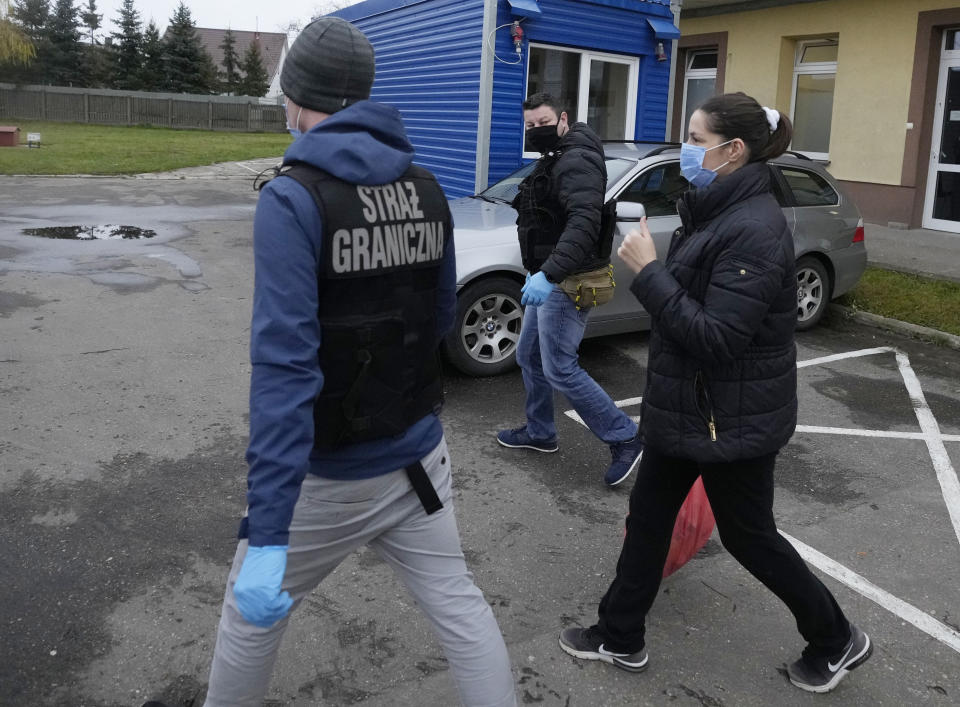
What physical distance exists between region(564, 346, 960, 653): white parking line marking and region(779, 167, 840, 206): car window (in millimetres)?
1296

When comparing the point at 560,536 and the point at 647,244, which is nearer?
the point at 647,244

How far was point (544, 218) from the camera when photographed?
4.45m

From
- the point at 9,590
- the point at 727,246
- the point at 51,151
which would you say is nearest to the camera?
the point at 727,246

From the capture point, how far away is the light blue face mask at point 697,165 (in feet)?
8.85

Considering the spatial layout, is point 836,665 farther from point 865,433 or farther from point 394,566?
point 865,433

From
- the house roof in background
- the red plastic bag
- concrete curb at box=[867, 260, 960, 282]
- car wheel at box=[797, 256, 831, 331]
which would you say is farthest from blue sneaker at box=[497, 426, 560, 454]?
the house roof in background

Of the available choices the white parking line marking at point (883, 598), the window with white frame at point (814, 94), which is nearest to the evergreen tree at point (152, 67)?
the window with white frame at point (814, 94)

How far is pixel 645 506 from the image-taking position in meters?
2.89

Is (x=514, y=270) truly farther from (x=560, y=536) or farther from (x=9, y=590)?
(x=9, y=590)

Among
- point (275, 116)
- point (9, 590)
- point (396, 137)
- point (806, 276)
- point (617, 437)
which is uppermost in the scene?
point (275, 116)

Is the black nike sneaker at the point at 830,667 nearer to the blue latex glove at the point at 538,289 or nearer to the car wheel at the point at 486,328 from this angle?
the blue latex glove at the point at 538,289

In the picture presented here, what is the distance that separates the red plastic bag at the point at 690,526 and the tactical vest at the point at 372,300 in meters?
1.52

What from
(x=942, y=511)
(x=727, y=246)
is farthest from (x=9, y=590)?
(x=942, y=511)

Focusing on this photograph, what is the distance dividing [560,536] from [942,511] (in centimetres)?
188
